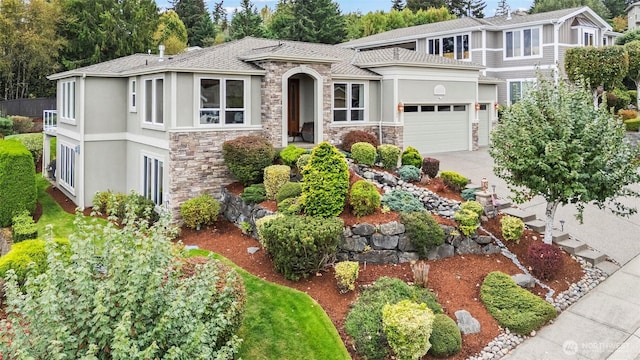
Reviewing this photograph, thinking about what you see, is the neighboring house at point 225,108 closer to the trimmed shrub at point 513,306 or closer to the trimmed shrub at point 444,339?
the trimmed shrub at point 513,306

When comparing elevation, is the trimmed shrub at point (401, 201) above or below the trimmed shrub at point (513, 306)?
above

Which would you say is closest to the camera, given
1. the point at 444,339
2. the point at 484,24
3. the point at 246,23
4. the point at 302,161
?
the point at 444,339

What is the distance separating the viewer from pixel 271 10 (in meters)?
71.3

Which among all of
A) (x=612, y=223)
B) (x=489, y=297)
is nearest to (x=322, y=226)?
(x=489, y=297)

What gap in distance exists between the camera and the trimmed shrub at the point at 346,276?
9.91m

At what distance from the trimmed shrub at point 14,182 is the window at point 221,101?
642cm

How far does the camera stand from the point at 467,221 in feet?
38.7

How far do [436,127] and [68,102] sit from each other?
53.0 feet

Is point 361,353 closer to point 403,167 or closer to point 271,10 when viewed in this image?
point 403,167

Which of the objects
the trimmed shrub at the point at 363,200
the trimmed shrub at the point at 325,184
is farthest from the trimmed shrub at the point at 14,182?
the trimmed shrub at the point at 363,200

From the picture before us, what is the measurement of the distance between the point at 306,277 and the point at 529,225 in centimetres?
667

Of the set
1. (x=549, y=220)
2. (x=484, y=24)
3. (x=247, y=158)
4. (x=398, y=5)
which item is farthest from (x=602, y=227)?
(x=398, y=5)

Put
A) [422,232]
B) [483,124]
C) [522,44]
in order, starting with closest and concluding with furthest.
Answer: [422,232] → [483,124] → [522,44]

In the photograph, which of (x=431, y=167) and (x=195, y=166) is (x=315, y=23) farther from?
(x=195, y=166)
